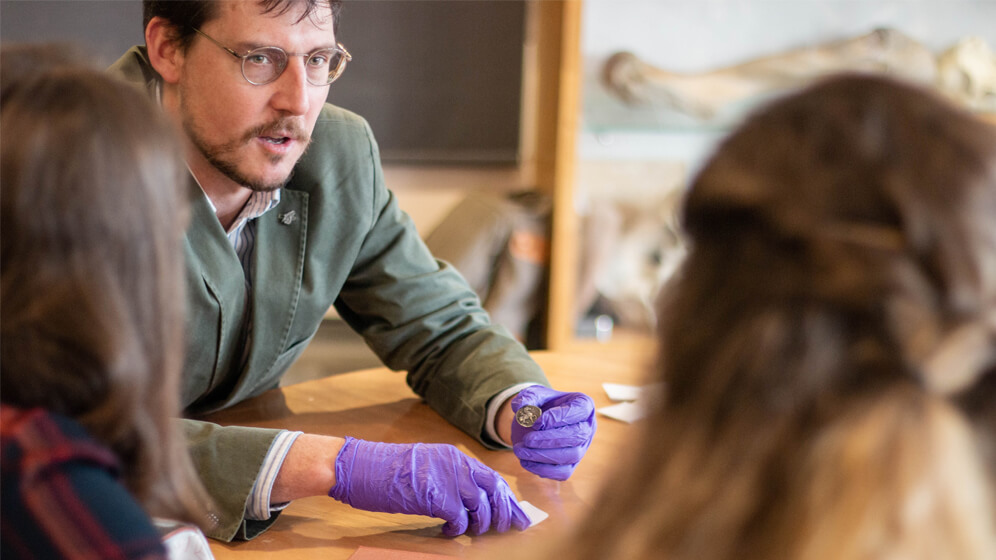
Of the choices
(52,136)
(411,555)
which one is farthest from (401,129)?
(52,136)

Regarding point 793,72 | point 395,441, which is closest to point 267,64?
point 395,441

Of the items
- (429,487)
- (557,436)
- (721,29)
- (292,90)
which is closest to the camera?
(429,487)

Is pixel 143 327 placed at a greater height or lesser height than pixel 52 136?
lesser

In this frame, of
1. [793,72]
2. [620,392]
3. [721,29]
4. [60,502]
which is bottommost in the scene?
[620,392]

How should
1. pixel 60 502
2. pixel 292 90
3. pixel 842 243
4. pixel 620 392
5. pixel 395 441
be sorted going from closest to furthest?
1. pixel 842 243
2. pixel 60 502
3. pixel 395 441
4. pixel 292 90
5. pixel 620 392

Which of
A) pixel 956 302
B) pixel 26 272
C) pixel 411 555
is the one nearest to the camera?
pixel 956 302

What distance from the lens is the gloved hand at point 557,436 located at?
1125mm

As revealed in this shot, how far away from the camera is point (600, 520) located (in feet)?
1.73

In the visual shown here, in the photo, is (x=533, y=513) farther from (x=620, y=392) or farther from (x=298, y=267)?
(x=298, y=267)

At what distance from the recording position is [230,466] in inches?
40.7

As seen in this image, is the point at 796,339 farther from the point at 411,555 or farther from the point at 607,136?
the point at 607,136

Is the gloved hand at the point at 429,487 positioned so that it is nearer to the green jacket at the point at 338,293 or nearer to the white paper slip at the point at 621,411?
the green jacket at the point at 338,293

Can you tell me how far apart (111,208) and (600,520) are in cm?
39

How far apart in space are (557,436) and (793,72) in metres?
2.00
